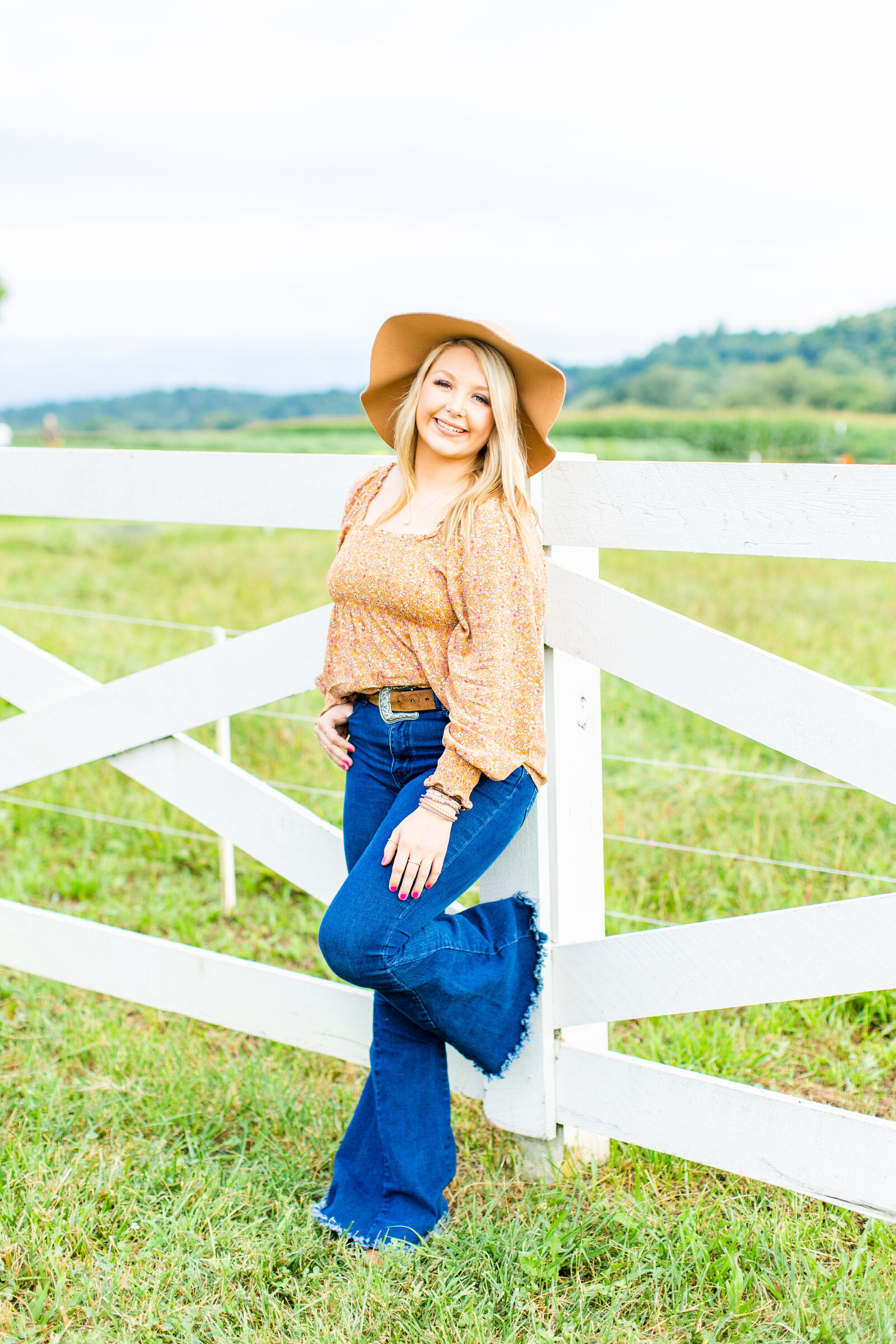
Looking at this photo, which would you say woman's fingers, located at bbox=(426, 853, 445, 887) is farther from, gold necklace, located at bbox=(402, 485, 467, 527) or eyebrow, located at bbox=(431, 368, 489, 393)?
eyebrow, located at bbox=(431, 368, 489, 393)

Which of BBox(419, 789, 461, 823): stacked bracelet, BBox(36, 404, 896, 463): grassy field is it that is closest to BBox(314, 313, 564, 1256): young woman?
BBox(419, 789, 461, 823): stacked bracelet

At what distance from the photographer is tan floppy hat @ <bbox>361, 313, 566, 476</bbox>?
210cm

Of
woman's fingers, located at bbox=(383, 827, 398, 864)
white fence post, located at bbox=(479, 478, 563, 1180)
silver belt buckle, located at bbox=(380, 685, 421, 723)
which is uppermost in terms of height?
silver belt buckle, located at bbox=(380, 685, 421, 723)

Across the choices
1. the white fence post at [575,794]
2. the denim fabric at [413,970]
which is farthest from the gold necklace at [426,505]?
the denim fabric at [413,970]

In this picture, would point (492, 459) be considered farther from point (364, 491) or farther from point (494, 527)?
point (364, 491)

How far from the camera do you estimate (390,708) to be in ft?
7.01

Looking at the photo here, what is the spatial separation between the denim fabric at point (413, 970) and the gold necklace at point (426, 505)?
39 centimetres

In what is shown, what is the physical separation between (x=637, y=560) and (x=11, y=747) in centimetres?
1085

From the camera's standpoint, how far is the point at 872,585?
1041 cm

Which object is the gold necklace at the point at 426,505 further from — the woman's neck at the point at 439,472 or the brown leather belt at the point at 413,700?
the brown leather belt at the point at 413,700

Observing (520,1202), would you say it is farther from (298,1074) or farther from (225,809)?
(225,809)

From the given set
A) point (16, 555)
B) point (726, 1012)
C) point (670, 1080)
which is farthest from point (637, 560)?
point (670, 1080)

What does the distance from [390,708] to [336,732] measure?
211 millimetres

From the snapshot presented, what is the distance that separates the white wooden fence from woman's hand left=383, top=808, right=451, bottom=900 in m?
0.38
